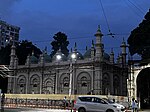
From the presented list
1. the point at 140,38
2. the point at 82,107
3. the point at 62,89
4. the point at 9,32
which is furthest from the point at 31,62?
the point at 9,32

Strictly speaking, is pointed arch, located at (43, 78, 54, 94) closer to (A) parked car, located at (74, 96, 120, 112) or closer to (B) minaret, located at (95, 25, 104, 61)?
(B) minaret, located at (95, 25, 104, 61)

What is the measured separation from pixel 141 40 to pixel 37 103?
20.8m

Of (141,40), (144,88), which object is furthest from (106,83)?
(144,88)

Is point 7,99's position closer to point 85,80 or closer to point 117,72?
point 85,80

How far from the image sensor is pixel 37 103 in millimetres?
42500

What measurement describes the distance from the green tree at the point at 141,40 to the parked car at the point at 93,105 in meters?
26.0

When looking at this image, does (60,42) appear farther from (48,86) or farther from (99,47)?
(99,47)

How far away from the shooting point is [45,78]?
59.8 metres

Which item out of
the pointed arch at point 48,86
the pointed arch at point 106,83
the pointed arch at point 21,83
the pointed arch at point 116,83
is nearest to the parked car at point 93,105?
the pointed arch at point 106,83

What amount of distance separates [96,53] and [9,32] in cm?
8437

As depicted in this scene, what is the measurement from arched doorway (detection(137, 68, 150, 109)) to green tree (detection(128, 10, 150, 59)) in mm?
6921

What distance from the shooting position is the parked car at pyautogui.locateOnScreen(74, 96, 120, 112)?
22.2 meters

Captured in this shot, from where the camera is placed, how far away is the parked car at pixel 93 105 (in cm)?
2220

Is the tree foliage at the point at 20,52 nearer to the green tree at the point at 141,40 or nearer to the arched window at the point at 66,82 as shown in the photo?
the arched window at the point at 66,82
